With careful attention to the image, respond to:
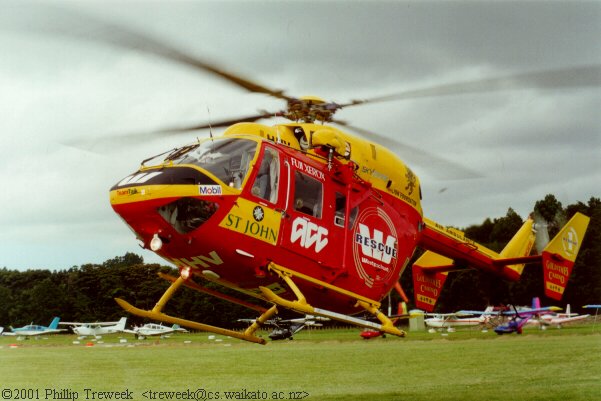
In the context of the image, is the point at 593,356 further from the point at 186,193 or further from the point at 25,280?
the point at 25,280

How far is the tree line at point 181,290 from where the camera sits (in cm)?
1780

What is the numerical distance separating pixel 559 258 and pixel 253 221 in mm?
8431

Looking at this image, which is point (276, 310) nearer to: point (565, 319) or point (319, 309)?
point (319, 309)

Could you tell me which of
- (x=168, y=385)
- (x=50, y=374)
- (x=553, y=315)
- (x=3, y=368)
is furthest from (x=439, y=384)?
(x=553, y=315)

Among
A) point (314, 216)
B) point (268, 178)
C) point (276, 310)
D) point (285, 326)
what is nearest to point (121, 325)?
point (285, 326)

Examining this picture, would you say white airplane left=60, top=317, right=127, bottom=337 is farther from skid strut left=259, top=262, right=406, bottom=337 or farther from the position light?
the position light

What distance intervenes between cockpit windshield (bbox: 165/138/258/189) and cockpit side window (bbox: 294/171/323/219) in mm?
932

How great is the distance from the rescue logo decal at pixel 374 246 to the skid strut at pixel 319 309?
45cm

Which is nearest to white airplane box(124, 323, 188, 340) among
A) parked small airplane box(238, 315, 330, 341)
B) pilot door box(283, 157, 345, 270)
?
parked small airplane box(238, 315, 330, 341)

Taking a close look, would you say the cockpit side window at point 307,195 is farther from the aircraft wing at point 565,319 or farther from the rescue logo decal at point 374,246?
the aircraft wing at point 565,319

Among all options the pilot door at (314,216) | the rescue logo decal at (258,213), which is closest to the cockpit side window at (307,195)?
the pilot door at (314,216)

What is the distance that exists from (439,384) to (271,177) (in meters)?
14.1

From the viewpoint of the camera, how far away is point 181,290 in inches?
795

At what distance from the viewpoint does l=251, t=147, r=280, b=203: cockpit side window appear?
960 cm
